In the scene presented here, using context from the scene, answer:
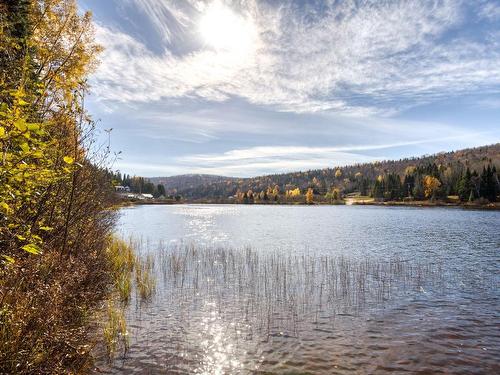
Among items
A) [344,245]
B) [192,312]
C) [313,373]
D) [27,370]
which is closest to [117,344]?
[192,312]

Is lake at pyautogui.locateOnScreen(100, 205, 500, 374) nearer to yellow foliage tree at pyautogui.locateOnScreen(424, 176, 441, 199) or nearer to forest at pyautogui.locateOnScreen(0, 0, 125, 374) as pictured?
forest at pyautogui.locateOnScreen(0, 0, 125, 374)

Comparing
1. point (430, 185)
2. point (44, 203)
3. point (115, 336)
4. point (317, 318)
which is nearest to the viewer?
point (44, 203)

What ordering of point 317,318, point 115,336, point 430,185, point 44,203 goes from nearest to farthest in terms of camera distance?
point 44,203, point 115,336, point 317,318, point 430,185

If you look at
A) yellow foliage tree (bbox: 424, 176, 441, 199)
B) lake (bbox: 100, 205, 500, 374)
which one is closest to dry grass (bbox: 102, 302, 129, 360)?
lake (bbox: 100, 205, 500, 374)

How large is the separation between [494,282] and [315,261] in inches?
436

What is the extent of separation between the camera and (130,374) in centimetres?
905

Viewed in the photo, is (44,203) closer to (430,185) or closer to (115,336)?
(115,336)

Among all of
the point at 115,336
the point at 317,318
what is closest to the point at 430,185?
the point at 317,318

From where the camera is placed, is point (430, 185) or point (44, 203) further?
point (430, 185)

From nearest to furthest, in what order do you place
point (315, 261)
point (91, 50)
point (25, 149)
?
point (25, 149) < point (91, 50) < point (315, 261)

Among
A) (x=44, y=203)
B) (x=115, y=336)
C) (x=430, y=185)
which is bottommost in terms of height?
(x=115, y=336)

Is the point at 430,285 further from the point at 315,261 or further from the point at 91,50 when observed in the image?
the point at 91,50

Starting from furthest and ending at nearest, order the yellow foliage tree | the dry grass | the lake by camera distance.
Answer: the yellow foliage tree → the dry grass → the lake

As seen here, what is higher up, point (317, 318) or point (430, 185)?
point (430, 185)
